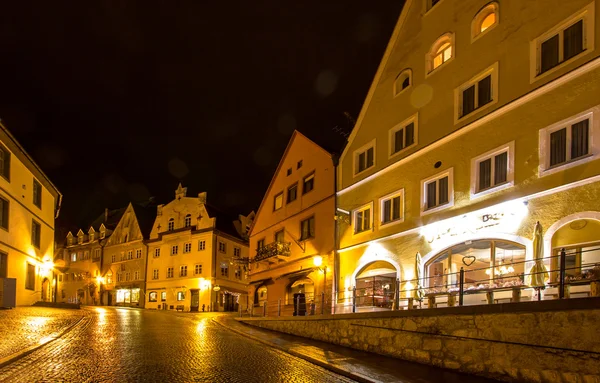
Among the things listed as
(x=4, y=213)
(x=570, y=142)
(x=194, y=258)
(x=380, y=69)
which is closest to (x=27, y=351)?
(x=570, y=142)

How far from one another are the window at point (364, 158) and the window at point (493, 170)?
6.30 meters

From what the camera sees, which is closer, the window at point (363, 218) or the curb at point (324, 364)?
the curb at point (324, 364)

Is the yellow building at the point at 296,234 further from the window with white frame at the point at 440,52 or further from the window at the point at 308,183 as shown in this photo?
the window with white frame at the point at 440,52

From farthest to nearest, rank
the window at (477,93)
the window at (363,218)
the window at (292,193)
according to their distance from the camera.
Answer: the window at (292,193), the window at (363,218), the window at (477,93)

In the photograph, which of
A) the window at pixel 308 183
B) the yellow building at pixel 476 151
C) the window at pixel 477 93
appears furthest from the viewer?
the window at pixel 308 183

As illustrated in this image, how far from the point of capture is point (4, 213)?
91.6 ft

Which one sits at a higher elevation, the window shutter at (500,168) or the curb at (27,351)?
the window shutter at (500,168)

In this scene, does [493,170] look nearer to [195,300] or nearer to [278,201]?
[278,201]

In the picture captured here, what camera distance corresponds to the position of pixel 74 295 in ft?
214

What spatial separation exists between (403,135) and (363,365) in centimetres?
1050

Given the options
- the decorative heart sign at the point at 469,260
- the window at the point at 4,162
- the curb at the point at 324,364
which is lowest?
the curb at the point at 324,364

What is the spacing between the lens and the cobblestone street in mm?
10531

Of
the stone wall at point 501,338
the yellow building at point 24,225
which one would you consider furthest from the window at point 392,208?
the yellow building at point 24,225

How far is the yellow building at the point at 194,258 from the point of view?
51.1 meters
